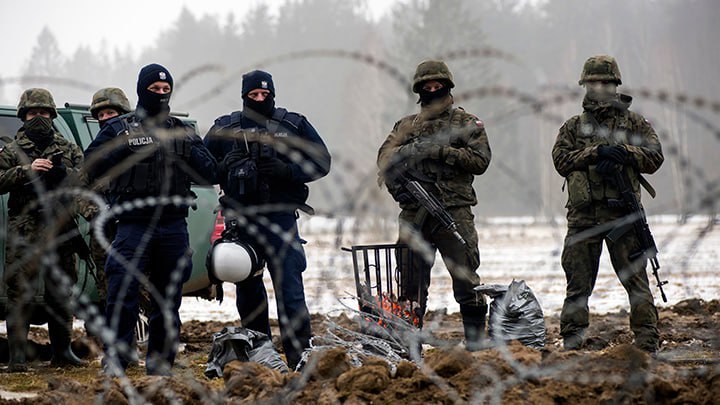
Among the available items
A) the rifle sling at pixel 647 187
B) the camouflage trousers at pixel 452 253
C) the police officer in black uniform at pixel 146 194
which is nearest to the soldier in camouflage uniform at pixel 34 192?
the police officer in black uniform at pixel 146 194

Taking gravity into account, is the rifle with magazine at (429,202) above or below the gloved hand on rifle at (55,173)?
below

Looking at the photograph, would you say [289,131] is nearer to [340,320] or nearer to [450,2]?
[340,320]

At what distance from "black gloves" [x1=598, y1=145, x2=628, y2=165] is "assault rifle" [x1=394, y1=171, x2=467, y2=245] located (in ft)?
3.18

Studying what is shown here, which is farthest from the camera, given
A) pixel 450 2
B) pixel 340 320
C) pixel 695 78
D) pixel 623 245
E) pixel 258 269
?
pixel 695 78

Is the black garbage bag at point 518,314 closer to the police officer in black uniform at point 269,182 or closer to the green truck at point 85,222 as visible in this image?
the police officer in black uniform at point 269,182

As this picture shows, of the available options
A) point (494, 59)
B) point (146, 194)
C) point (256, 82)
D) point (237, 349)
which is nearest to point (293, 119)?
point (256, 82)

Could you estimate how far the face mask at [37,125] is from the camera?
20.2 ft

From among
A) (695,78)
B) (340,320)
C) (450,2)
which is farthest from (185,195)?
(695,78)

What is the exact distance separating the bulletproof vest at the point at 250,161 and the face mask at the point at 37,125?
1.20m

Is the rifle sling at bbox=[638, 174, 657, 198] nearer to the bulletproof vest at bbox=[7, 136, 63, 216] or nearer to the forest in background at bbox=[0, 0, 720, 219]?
the bulletproof vest at bbox=[7, 136, 63, 216]

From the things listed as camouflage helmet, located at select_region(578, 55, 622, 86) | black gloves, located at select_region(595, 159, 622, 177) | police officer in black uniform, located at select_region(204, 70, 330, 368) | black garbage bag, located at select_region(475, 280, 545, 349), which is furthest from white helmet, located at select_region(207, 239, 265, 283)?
camouflage helmet, located at select_region(578, 55, 622, 86)

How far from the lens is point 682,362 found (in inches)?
219

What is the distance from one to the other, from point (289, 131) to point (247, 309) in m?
1.07

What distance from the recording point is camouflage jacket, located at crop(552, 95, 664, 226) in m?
6.10
